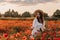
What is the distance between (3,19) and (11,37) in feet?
0.86

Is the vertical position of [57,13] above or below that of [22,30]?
above

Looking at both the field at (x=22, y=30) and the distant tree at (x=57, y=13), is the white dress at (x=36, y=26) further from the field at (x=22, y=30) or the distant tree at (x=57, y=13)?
the distant tree at (x=57, y=13)

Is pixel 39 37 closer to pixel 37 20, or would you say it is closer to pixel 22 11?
pixel 37 20

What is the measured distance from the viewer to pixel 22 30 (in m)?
1.93

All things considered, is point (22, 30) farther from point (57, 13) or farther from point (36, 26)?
point (57, 13)

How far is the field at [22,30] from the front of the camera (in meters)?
1.88

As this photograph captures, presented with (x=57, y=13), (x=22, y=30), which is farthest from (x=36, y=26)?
(x=57, y=13)

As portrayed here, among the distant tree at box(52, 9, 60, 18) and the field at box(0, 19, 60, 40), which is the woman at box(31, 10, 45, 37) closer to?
the field at box(0, 19, 60, 40)

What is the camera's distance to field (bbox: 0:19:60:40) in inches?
73.9

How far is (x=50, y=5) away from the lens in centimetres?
196

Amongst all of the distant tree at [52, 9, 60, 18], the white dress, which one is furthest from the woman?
the distant tree at [52, 9, 60, 18]

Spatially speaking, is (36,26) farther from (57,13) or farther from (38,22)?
(57,13)

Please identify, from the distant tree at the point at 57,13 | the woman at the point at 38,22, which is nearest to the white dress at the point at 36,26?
the woman at the point at 38,22

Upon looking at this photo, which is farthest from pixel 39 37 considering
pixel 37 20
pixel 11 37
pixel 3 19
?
pixel 3 19
